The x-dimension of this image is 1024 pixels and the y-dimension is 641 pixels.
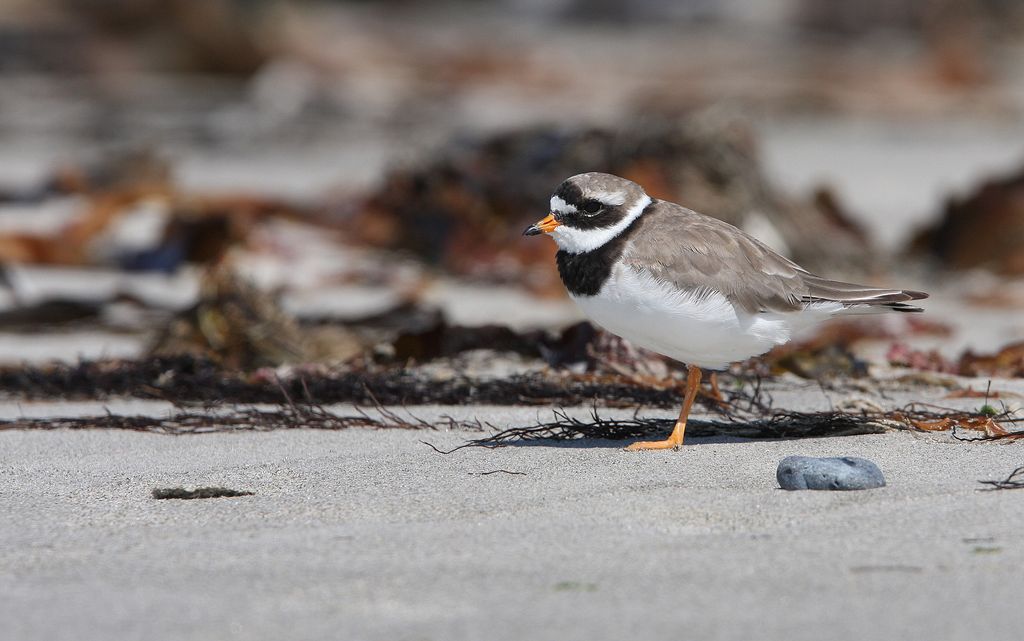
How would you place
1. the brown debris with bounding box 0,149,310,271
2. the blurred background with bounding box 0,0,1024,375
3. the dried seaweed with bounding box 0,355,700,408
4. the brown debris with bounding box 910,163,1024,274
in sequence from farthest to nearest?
the brown debris with bounding box 910,163,1024,274, the brown debris with bounding box 0,149,310,271, the blurred background with bounding box 0,0,1024,375, the dried seaweed with bounding box 0,355,700,408

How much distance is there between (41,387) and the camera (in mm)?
4930

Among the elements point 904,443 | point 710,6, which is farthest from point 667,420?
Answer: point 710,6

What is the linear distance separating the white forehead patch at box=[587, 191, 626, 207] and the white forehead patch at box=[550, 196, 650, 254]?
0.14ft

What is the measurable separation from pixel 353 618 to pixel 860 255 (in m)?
6.32

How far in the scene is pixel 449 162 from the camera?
870cm

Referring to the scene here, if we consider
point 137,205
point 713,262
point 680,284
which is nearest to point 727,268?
point 713,262

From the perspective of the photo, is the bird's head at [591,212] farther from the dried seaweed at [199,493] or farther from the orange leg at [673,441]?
the dried seaweed at [199,493]

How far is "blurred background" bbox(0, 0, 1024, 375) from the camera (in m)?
6.34

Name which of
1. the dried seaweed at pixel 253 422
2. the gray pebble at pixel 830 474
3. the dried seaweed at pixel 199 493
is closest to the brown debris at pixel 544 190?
the dried seaweed at pixel 253 422

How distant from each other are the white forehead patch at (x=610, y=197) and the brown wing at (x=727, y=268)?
0.09m

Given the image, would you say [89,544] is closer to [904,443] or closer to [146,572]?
[146,572]

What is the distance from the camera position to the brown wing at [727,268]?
3.98 m

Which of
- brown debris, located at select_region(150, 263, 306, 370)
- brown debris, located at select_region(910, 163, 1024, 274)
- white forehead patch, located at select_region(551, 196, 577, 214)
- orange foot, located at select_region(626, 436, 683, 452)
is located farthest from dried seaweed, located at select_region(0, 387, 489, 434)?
brown debris, located at select_region(910, 163, 1024, 274)

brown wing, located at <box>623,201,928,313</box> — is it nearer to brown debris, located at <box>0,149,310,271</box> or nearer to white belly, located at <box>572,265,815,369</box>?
white belly, located at <box>572,265,815,369</box>
